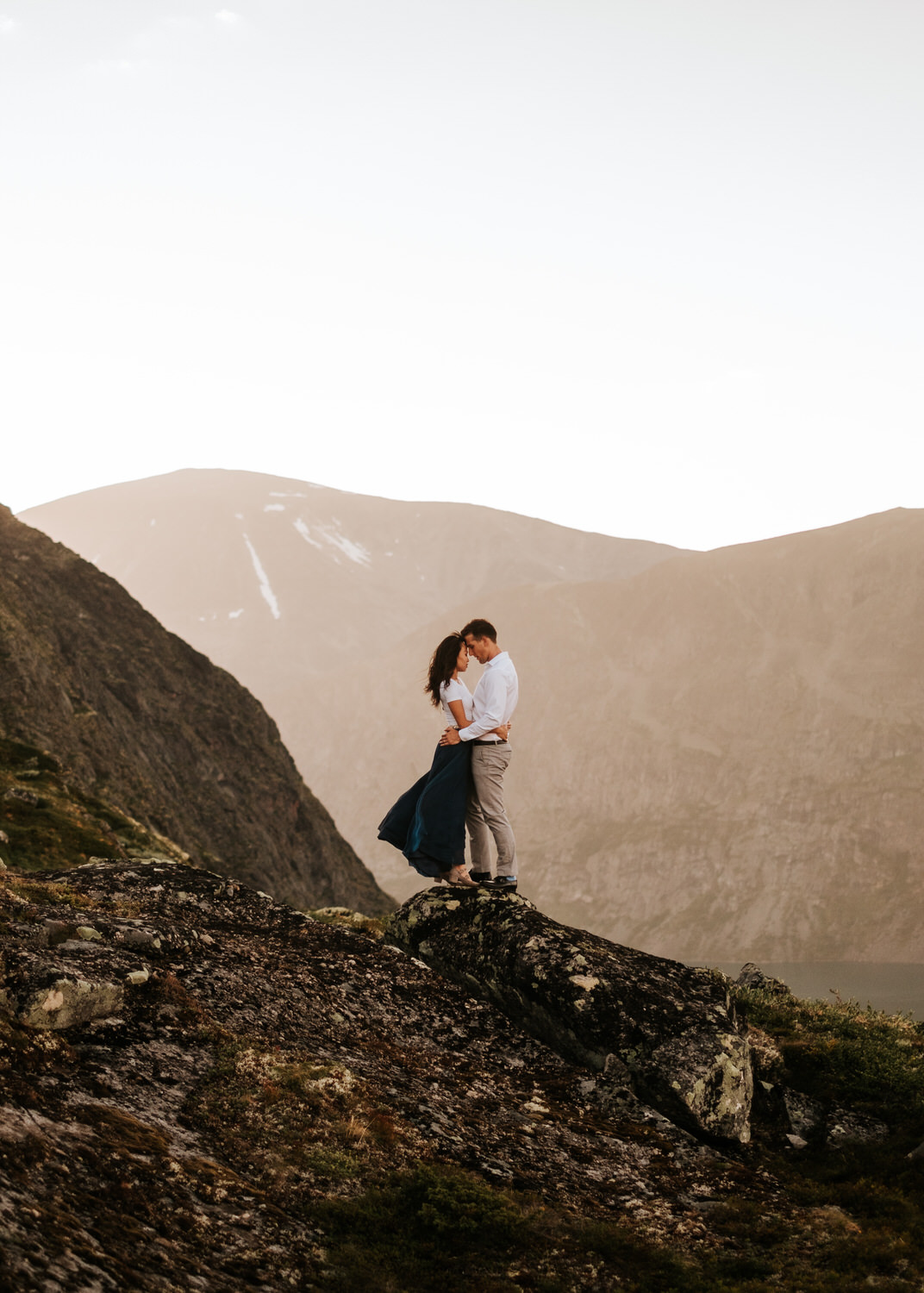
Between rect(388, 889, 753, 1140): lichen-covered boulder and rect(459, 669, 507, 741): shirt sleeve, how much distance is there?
2070 mm

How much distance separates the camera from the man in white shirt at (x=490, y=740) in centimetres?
1151

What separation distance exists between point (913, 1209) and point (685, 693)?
136 metres

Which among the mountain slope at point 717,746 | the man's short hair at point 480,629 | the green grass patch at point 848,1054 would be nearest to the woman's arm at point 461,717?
the man's short hair at point 480,629

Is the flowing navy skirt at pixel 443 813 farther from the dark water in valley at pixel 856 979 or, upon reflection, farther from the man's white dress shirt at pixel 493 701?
the dark water in valley at pixel 856 979

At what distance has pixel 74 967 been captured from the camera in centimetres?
845

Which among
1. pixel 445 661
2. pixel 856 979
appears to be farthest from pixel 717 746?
pixel 445 661

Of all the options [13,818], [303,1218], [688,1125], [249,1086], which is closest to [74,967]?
[249,1086]

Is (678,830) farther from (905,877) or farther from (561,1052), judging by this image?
(561,1052)

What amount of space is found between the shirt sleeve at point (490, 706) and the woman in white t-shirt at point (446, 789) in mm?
139

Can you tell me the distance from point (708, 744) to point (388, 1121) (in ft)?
432

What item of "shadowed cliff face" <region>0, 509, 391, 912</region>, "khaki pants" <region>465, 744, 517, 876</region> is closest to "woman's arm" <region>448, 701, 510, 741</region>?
"khaki pants" <region>465, 744, 517, 876</region>

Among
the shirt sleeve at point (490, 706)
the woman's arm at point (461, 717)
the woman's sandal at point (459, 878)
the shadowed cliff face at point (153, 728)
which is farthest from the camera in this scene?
the shadowed cliff face at point (153, 728)

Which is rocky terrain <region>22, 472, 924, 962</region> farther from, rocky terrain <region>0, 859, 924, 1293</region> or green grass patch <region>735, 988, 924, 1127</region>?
rocky terrain <region>0, 859, 924, 1293</region>

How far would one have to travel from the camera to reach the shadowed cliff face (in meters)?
34.2
